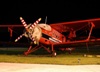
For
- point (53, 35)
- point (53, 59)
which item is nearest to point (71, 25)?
point (53, 35)

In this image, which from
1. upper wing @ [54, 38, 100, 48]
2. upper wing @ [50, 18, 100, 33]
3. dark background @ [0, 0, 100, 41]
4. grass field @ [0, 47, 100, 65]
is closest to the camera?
grass field @ [0, 47, 100, 65]

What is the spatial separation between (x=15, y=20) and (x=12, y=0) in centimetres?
282

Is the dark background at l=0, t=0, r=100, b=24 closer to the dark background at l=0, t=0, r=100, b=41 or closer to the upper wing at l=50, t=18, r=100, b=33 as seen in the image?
the dark background at l=0, t=0, r=100, b=41

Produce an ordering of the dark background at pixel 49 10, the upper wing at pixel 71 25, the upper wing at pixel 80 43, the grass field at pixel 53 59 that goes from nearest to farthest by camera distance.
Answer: the grass field at pixel 53 59 → the upper wing at pixel 80 43 → the upper wing at pixel 71 25 → the dark background at pixel 49 10

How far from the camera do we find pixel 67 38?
18.7 metres

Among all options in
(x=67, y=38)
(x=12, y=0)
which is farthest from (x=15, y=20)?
(x=67, y=38)

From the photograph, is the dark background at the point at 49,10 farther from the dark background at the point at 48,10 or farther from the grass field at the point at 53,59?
the grass field at the point at 53,59

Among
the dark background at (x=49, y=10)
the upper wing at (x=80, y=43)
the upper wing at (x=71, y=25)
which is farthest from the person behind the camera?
the dark background at (x=49, y=10)

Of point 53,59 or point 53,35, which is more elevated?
point 53,35

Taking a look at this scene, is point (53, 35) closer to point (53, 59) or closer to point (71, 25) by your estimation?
point (71, 25)

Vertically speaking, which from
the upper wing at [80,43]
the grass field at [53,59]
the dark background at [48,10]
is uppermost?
the dark background at [48,10]

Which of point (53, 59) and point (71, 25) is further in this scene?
point (71, 25)

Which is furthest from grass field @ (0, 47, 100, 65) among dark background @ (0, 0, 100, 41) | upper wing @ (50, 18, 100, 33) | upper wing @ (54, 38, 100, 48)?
dark background @ (0, 0, 100, 41)

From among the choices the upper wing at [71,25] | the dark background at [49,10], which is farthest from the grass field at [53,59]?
the dark background at [49,10]
